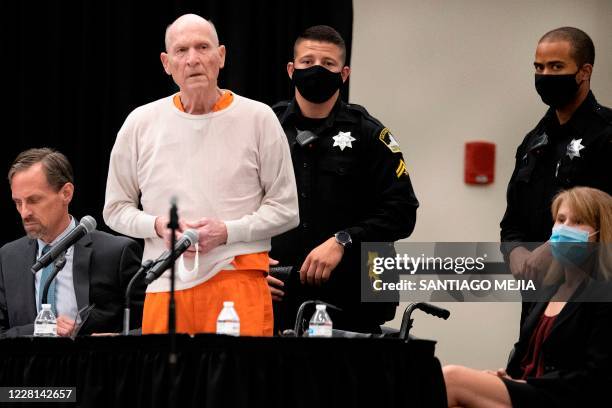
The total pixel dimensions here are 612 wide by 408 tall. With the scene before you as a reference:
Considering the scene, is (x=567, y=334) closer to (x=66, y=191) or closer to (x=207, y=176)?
(x=207, y=176)

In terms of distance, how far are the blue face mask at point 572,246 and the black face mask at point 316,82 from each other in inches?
42.3

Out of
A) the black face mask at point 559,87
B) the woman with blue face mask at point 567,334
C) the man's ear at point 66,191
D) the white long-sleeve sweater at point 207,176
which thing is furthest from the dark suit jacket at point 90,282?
the black face mask at point 559,87

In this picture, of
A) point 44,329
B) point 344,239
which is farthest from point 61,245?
point 344,239

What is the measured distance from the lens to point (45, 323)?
142 inches

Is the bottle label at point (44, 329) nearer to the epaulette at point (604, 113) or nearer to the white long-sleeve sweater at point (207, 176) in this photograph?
the white long-sleeve sweater at point (207, 176)

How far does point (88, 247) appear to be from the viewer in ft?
13.6

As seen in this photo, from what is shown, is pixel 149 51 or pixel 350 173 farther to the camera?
pixel 149 51

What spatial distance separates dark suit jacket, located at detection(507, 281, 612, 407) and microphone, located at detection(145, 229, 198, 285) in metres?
1.24

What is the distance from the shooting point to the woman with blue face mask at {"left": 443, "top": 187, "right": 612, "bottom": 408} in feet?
11.8

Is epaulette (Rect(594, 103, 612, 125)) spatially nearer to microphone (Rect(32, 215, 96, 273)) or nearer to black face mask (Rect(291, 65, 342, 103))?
black face mask (Rect(291, 65, 342, 103))

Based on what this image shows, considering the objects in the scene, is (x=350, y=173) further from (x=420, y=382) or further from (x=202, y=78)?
(x=420, y=382)

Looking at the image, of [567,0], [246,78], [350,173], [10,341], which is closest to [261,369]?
[10,341]

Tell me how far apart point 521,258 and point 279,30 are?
6.90ft

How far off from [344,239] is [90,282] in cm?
95
